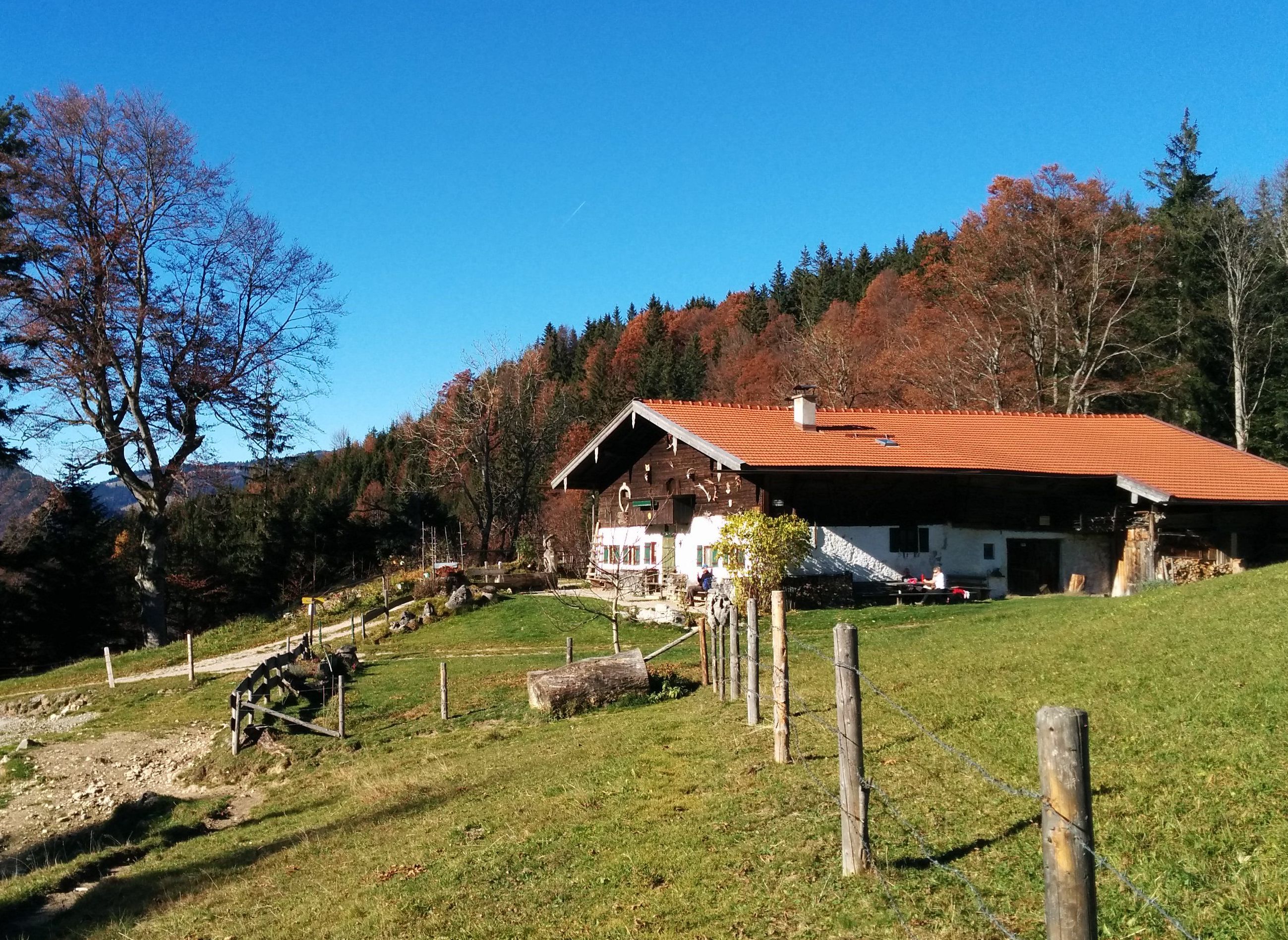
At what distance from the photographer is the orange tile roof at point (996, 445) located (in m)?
27.6

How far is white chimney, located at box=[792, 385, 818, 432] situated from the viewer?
30.5m

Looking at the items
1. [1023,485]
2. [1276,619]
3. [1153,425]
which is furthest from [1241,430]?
[1276,619]

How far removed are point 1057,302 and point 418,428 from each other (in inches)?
1452

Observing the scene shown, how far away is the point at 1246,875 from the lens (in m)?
5.10

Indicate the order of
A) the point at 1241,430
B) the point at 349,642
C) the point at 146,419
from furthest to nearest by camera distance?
the point at 1241,430 < the point at 146,419 < the point at 349,642

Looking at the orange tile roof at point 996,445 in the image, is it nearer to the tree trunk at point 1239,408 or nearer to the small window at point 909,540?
the small window at point 909,540

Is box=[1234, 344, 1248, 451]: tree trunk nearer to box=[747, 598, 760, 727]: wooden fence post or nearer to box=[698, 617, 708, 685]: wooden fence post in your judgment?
box=[698, 617, 708, 685]: wooden fence post

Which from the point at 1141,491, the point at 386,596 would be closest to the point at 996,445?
the point at 1141,491

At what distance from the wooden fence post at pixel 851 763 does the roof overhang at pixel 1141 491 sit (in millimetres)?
24125

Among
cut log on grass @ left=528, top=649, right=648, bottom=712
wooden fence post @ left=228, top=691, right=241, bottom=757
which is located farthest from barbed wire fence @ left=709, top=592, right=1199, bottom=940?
wooden fence post @ left=228, top=691, right=241, bottom=757

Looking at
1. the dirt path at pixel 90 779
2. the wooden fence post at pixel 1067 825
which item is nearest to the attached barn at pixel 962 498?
the dirt path at pixel 90 779

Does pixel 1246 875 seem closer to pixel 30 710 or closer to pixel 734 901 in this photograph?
pixel 734 901

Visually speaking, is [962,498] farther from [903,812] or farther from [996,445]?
[903,812]

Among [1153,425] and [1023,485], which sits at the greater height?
[1153,425]
